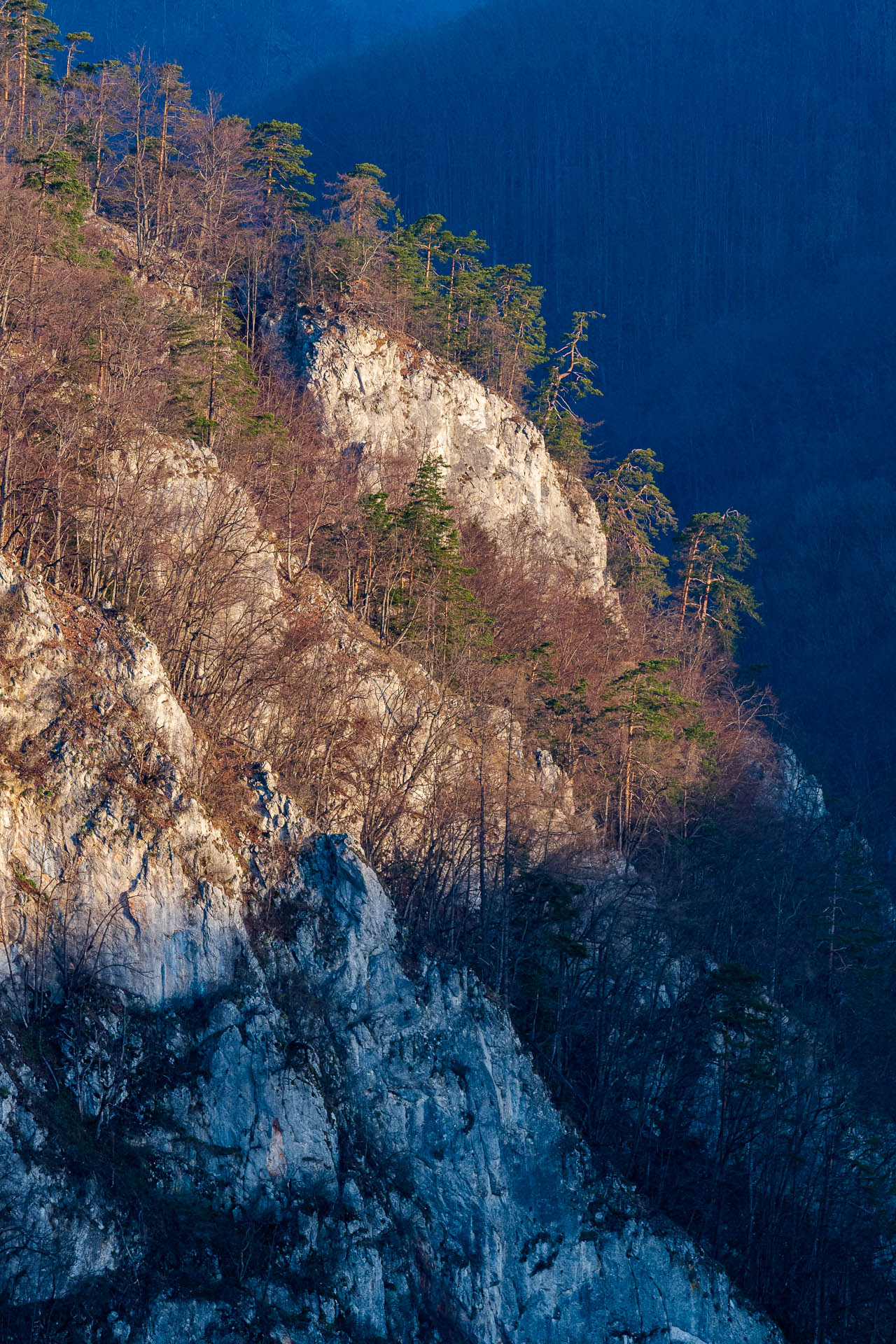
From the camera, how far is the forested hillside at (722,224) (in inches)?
3664

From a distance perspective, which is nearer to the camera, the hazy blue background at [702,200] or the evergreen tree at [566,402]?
the evergreen tree at [566,402]

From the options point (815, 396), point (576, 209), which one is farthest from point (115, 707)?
point (576, 209)

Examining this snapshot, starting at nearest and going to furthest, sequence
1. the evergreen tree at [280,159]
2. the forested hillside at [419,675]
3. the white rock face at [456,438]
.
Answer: the forested hillside at [419,675] < the white rock face at [456,438] < the evergreen tree at [280,159]

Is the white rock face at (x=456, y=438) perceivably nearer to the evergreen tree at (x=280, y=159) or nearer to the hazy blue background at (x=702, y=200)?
the evergreen tree at (x=280, y=159)

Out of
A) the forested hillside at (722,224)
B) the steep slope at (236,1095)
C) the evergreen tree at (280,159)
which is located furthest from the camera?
the forested hillside at (722,224)

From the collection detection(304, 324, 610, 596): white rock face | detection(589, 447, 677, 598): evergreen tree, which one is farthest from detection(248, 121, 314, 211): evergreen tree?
detection(589, 447, 677, 598): evergreen tree

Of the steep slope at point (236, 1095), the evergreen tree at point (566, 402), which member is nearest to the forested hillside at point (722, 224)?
the evergreen tree at point (566, 402)

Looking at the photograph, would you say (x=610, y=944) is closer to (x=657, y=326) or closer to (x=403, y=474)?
(x=403, y=474)

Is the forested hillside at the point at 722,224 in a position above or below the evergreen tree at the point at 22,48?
above

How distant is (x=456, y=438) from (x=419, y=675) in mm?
20327

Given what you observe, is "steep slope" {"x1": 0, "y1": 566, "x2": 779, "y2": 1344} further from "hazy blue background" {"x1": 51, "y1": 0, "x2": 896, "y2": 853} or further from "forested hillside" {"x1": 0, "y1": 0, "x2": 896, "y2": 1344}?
"hazy blue background" {"x1": 51, "y1": 0, "x2": 896, "y2": 853}

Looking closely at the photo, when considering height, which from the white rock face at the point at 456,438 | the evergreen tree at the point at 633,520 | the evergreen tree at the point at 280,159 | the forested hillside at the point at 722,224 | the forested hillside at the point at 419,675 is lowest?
the forested hillside at the point at 419,675

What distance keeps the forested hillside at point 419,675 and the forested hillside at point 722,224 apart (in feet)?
121

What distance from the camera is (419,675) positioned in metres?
33.4
